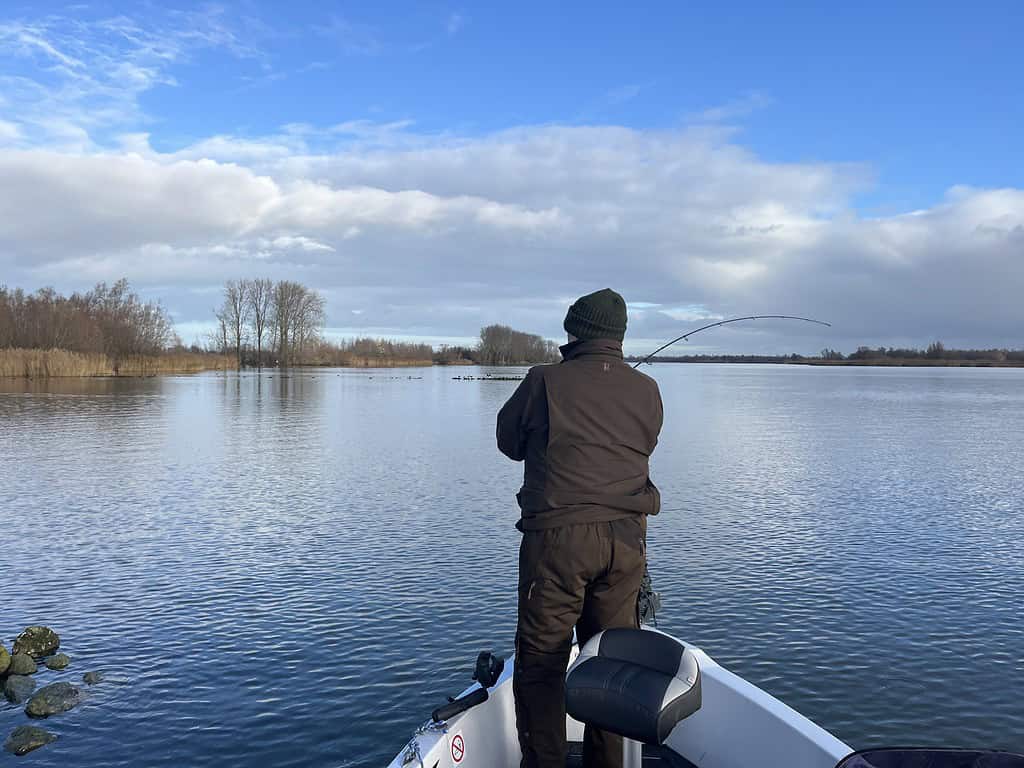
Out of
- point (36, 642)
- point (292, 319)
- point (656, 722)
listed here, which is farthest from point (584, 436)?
point (292, 319)

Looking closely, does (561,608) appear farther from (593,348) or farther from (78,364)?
(78,364)

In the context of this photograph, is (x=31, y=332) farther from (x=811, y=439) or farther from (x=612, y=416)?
(x=612, y=416)

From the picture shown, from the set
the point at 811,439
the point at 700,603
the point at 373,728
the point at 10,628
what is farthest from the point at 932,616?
the point at 811,439

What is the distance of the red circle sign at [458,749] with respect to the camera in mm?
3910

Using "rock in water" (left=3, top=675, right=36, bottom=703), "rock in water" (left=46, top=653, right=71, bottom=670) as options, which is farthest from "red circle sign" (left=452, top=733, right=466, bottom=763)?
"rock in water" (left=46, top=653, right=71, bottom=670)

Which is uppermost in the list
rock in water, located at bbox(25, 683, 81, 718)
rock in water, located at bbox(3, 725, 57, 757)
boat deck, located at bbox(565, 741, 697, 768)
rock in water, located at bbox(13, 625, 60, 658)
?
boat deck, located at bbox(565, 741, 697, 768)

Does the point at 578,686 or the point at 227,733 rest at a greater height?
the point at 578,686

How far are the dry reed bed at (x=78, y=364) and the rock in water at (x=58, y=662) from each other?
174 feet

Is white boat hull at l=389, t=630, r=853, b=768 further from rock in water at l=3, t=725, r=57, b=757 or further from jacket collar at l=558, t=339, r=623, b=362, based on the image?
rock in water at l=3, t=725, r=57, b=757

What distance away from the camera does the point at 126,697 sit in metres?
6.65

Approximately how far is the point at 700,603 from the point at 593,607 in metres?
5.86

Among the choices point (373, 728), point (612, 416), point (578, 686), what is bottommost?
point (373, 728)

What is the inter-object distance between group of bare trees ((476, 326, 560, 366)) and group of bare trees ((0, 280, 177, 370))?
42542 mm

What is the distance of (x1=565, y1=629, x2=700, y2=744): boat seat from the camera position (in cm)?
300
